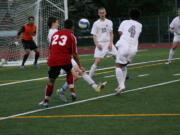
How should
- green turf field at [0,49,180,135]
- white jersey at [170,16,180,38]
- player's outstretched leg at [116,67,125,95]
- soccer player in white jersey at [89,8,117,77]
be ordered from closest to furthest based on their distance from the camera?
green turf field at [0,49,180,135] < player's outstretched leg at [116,67,125,95] < soccer player in white jersey at [89,8,117,77] < white jersey at [170,16,180,38]

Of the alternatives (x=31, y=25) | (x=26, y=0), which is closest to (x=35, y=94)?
(x=31, y=25)

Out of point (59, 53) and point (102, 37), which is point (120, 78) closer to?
point (59, 53)

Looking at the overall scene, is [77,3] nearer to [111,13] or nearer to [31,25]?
[111,13]

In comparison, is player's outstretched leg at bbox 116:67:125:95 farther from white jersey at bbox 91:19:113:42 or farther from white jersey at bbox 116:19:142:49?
white jersey at bbox 91:19:113:42

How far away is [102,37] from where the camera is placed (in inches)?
495

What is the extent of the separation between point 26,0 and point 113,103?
12.7m

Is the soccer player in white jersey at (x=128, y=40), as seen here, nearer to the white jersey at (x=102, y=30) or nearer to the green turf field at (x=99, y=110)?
the green turf field at (x=99, y=110)

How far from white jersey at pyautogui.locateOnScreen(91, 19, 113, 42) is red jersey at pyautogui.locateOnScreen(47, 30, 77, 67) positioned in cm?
408

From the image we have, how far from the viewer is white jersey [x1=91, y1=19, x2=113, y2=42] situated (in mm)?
12500

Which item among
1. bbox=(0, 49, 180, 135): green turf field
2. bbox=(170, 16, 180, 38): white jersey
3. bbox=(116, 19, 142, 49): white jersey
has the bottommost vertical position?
bbox=(0, 49, 180, 135): green turf field

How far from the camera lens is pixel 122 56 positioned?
9.66 metres

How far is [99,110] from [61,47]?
148 cm

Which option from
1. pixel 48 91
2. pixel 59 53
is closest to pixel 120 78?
pixel 59 53

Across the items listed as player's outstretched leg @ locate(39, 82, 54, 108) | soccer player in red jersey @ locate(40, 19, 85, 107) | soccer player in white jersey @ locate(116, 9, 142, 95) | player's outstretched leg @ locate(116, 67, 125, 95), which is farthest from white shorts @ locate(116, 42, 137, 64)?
player's outstretched leg @ locate(39, 82, 54, 108)
